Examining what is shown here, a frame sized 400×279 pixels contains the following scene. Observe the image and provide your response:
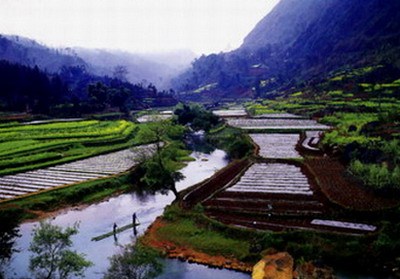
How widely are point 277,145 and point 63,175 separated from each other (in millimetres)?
30549

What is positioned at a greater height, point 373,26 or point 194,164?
point 373,26

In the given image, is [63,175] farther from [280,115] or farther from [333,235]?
[280,115]

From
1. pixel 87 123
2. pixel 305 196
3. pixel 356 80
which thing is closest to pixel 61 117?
pixel 87 123

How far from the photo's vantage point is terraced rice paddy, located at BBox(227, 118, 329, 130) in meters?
79.0

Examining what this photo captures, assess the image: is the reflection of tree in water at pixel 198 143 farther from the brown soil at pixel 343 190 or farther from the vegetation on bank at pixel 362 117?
the brown soil at pixel 343 190

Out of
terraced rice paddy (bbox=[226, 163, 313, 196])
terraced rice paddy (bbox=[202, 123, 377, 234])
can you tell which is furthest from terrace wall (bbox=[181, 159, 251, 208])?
terraced rice paddy (bbox=[226, 163, 313, 196])

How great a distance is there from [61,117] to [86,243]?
80469 mm

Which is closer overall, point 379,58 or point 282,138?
point 282,138

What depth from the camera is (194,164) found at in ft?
187

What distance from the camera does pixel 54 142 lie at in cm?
6412

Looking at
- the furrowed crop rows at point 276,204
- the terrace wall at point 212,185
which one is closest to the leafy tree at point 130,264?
the furrowed crop rows at point 276,204

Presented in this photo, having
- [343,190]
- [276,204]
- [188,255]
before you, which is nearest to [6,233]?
[188,255]

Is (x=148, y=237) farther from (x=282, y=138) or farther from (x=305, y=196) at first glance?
(x=282, y=138)

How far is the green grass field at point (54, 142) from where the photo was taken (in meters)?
53.7
